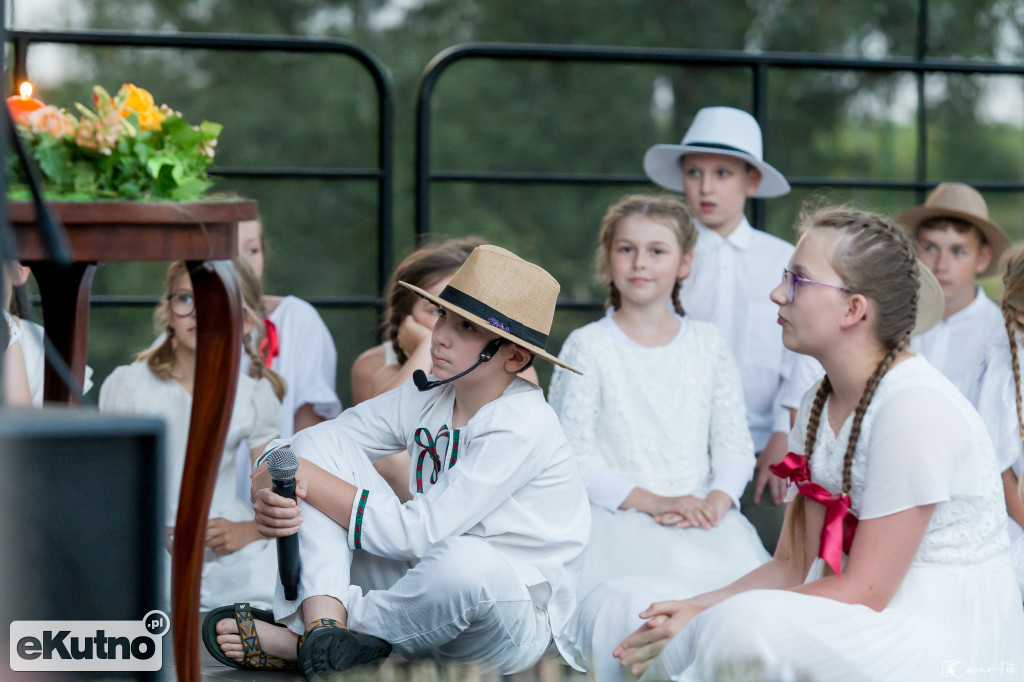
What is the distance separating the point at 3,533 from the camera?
1.15 meters

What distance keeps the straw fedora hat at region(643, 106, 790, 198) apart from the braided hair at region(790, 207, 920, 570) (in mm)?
1174

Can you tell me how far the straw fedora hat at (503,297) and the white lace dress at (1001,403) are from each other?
1.09 meters

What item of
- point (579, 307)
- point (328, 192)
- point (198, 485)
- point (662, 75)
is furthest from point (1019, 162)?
point (198, 485)

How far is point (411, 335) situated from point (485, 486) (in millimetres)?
793

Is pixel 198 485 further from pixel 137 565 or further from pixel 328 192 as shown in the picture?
pixel 328 192

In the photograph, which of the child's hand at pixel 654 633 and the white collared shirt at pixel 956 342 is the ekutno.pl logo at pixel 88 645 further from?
the white collared shirt at pixel 956 342

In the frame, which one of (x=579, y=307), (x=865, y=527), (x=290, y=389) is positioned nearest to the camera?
(x=865, y=527)

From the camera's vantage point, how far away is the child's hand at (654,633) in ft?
6.11

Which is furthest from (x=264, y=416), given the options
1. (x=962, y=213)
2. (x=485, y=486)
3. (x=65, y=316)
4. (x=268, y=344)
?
(x=962, y=213)

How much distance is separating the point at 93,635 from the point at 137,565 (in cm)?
9

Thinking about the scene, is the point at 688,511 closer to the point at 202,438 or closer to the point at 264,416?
the point at 264,416

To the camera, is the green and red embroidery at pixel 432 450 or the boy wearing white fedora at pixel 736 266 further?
the boy wearing white fedora at pixel 736 266

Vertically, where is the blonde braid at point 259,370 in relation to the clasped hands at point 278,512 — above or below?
above

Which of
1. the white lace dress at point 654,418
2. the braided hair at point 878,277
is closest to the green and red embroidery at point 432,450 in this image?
the white lace dress at point 654,418
